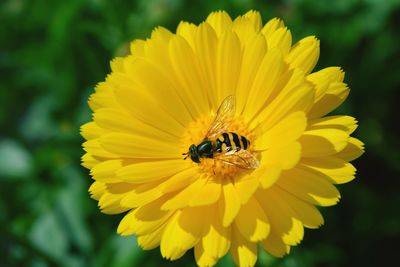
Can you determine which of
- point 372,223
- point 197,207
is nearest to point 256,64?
point 197,207

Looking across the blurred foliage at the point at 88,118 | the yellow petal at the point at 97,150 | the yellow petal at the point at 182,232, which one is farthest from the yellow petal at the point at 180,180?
the blurred foliage at the point at 88,118

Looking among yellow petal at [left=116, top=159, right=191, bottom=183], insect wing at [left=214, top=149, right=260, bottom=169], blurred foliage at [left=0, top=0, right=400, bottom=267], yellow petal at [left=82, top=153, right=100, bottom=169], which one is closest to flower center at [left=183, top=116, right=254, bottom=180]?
insect wing at [left=214, top=149, right=260, bottom=169]

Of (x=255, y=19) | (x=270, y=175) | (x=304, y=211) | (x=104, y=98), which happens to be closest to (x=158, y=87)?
(x=104, y=98)

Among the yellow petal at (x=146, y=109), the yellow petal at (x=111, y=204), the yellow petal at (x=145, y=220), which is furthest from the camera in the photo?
the yellow petal at (x=146, y=109)

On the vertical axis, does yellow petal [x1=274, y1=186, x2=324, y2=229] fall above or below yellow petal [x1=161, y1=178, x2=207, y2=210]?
below

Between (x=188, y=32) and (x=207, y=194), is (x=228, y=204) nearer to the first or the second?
(x=207, y=194)

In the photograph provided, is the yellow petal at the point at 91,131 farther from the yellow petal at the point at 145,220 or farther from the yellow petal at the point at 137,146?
the yellow petal at the point at 145,220

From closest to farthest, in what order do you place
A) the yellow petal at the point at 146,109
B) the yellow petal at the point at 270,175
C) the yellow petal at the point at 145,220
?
the yellow petal at the point at 270,175
the yellow petal at the point at 145,220
the yellow petal at the point at 146,109

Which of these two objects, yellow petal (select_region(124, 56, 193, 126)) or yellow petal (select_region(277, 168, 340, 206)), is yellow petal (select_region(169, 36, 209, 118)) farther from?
yellow petal (select_region(277, 168, 340, 206))
